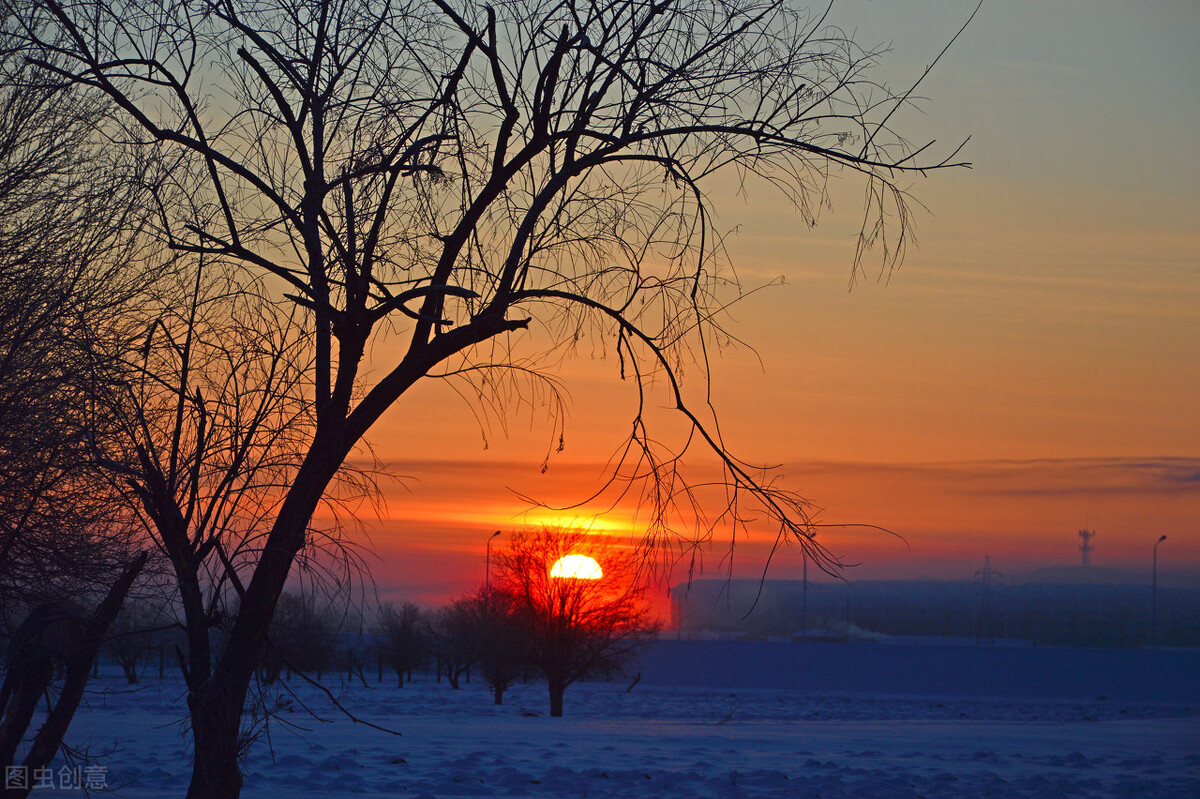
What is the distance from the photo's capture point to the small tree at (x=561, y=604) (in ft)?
117

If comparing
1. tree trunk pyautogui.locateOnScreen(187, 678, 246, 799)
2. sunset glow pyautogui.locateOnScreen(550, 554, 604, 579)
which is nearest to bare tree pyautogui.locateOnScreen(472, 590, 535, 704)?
sunset glow pyautogui.locateOnScreen(550, 554, 604, 579)

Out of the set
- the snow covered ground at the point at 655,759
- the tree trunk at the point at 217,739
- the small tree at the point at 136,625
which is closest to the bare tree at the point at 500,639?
the snow covered ground at the point at 655,759

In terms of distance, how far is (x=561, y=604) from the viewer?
1414 inches

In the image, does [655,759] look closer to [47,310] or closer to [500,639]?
[47,310]

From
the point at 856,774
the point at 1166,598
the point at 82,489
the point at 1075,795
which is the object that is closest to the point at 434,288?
the point at 82,489

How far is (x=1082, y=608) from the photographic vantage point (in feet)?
267

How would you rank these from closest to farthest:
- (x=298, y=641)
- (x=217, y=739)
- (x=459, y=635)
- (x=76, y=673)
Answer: (x=217, y=739) → (x=298, y=641) → (x=76, y=673) → (x=459, y=635)

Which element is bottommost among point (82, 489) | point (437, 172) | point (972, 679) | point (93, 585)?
point (972, 679)

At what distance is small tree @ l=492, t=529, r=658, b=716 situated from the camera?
35812 millimetres

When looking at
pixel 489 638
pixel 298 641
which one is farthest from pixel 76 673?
pixel 489 638

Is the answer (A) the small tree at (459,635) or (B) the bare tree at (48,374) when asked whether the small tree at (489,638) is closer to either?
(A) the small tree at (459,635)

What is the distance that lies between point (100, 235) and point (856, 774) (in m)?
12.1

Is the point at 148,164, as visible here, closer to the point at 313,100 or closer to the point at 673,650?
the point at 313,100

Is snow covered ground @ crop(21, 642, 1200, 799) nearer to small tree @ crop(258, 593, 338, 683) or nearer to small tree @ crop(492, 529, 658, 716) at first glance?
small tree @ crop(258, 593, 338, 683)
